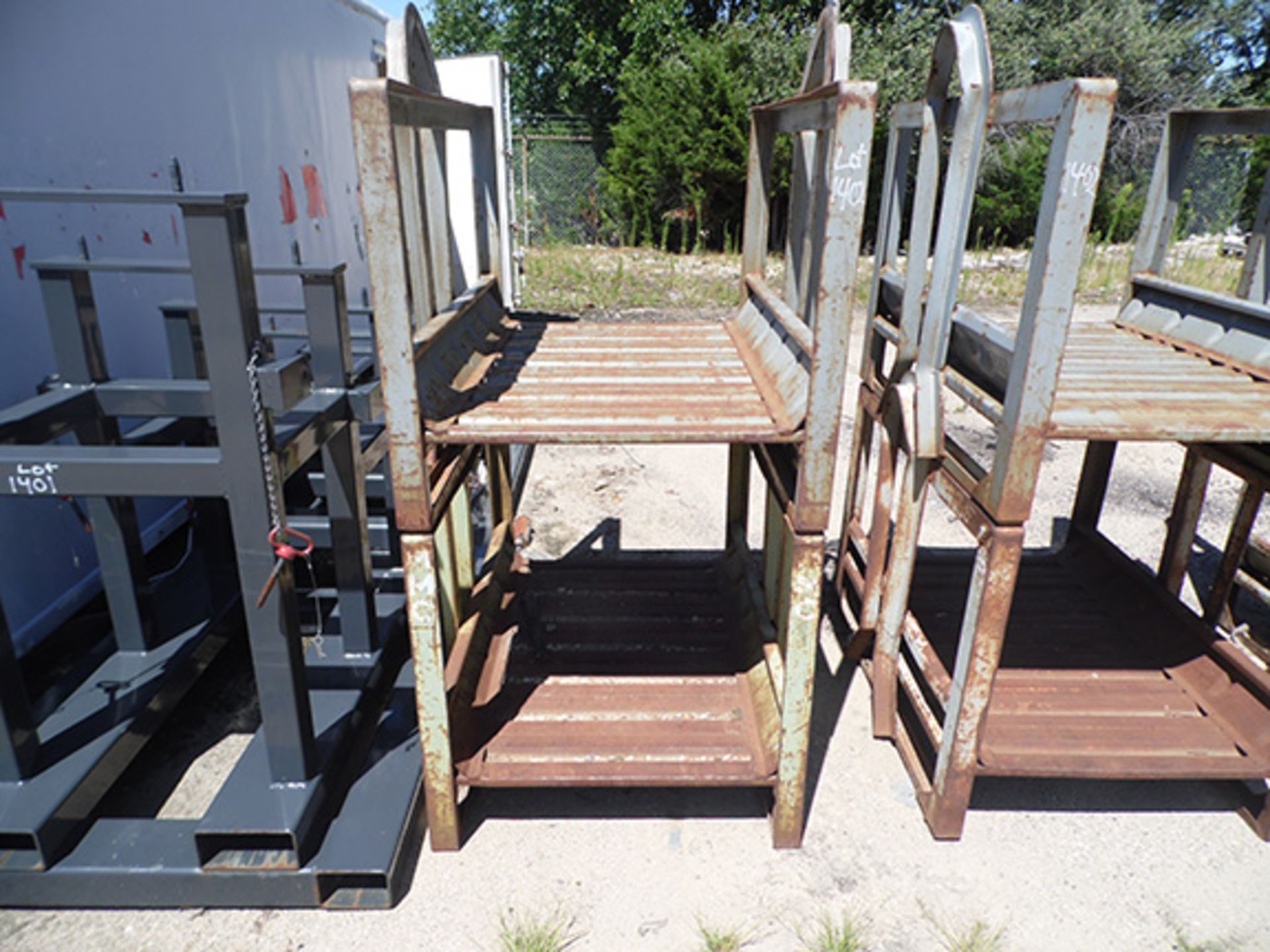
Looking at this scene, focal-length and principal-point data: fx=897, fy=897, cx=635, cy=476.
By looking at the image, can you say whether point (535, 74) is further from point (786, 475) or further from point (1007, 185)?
point (786, 475)

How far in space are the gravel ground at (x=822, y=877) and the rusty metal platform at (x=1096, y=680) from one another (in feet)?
0.92

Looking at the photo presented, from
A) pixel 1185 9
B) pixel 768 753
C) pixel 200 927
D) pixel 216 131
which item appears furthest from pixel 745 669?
pixel 1185 9

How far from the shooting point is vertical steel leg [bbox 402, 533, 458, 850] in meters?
2.37

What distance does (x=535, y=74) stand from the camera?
67.8 feet

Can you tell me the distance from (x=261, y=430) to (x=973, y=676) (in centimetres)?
205

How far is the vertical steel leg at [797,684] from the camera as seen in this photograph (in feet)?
7.97

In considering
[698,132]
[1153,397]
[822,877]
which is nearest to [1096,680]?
[1153,397]

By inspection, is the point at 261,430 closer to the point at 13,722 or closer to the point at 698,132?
the point at 13,722

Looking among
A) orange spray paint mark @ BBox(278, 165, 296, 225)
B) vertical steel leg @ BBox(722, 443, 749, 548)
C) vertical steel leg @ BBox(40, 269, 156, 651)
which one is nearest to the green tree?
orange spray paint mark @ BBox(278, 165, 296, 225)

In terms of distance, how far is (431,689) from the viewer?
250cm

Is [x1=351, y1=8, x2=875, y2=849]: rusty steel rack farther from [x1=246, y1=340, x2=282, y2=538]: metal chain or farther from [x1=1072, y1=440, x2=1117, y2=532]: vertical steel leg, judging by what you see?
[x1=1072, y1=440, x2=1117, y2=532]: vertical steel leg

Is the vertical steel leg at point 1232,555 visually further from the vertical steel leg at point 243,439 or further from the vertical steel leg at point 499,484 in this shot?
the vertical steel leg at point 243,439

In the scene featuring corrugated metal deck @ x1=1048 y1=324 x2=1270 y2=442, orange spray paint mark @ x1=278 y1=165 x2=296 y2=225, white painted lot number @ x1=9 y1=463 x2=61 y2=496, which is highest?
orange spray paint mark @ x1=278 y1=165 x2=296 y2=225

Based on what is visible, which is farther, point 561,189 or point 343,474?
point 561,189
